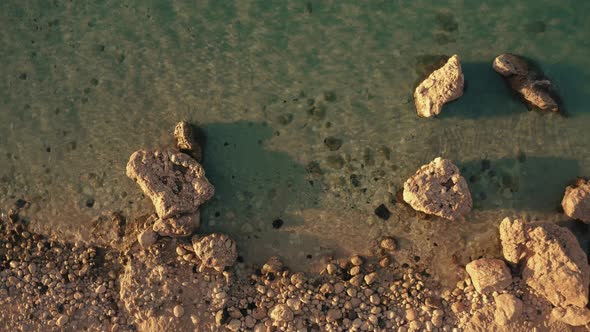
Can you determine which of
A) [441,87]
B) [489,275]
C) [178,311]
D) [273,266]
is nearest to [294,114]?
[441,87]

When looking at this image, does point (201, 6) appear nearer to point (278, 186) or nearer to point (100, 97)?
point (100, 97)

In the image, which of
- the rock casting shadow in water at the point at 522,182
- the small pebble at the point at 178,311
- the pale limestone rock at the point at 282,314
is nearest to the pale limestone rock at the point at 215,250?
the small pebble at the point at 178,311

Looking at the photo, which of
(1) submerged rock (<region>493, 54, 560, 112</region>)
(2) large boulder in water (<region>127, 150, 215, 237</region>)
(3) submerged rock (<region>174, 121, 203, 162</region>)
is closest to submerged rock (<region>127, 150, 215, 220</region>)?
(2) large boulder in water (<region>127, 150, 215, 237</region>)

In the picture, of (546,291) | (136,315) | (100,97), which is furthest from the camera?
(100,97)

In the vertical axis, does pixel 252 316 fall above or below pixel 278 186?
below

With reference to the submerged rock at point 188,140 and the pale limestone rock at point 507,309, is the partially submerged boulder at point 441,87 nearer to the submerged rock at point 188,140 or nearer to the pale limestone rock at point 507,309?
the pale limestone rock at point 507,309

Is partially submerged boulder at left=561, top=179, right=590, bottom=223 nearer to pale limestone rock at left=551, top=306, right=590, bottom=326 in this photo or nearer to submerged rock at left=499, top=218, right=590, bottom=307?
submerged rock at left=499, top=218, right=590, bottom=307

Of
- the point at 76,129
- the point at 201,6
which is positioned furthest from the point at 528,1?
the point at 76,129
